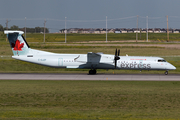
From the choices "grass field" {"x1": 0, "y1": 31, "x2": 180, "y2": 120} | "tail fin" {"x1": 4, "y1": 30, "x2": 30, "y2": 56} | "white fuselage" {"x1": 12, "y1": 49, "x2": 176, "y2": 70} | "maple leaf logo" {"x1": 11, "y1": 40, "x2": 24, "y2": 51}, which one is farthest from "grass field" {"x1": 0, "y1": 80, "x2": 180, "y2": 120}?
"maple leaf logo" {"x1": 11, "y1": 40, "x2": 24, "y2": 51}

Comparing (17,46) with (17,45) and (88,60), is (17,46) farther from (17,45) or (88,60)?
(88,60)

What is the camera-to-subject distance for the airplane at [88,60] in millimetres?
36625

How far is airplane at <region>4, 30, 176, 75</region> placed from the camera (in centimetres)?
3662

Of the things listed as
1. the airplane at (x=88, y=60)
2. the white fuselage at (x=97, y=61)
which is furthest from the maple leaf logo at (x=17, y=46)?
the white fuselage at (x=97, y=61)

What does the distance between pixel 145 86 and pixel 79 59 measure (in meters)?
12.9

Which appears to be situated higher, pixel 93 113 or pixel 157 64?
pixel 157 64

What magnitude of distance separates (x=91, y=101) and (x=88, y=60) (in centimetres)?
1757

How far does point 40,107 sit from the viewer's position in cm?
1802

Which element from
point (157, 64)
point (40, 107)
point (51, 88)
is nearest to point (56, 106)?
point (40, 107)

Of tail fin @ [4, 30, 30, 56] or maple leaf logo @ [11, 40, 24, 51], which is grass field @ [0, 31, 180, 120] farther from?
maple leaf logo @ [11, 40, 24, 51]

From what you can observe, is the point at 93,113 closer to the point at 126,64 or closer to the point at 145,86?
the point at 145,86

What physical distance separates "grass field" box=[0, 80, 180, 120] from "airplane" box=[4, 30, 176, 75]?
794cm

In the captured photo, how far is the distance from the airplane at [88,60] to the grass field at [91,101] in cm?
794

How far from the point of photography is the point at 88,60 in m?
37.4
